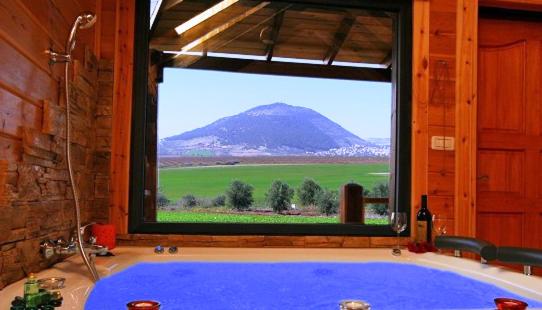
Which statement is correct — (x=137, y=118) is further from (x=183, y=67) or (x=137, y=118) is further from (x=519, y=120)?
(x=519, y=120)

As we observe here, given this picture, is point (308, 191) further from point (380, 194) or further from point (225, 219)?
point (225, 219)

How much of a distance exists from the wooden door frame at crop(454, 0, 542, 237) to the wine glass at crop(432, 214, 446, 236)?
0.29 feet

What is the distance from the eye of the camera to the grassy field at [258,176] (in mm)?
3271

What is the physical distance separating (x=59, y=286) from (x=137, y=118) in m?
1.36

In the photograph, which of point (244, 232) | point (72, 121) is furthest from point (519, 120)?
point (72, 121)

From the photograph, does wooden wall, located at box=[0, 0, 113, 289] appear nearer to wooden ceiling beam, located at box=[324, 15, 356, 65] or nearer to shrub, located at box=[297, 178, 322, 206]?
wooden ceiling beam, located at box=[324, 15, 356, 65]

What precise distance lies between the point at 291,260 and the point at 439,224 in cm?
96

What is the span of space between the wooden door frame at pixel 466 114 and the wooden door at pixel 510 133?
0.12 m

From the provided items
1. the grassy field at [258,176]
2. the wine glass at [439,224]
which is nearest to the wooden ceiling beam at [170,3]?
the grassy field at [258,176]

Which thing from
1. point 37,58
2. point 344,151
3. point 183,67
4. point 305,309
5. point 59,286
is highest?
point 183,67

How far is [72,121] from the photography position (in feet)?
7.51

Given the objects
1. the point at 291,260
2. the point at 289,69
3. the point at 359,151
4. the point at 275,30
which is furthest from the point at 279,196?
the point at 291,260

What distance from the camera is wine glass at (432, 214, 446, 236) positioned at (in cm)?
291

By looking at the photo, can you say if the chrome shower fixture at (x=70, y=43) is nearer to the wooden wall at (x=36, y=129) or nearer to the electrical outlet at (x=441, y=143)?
the wooden wall at (x=36, y=129)
